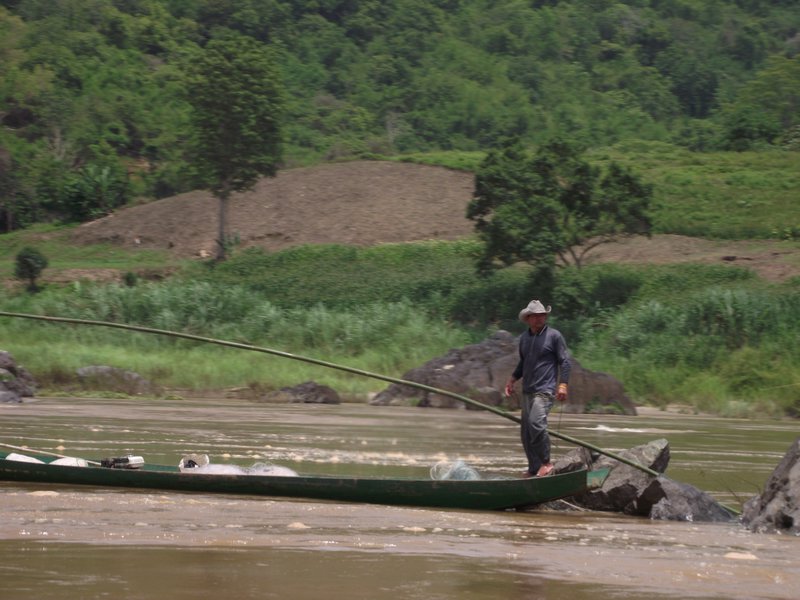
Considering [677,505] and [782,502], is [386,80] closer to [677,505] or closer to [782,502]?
[677,505]

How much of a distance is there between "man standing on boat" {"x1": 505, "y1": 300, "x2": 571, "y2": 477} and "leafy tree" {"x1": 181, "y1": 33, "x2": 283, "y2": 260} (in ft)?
126

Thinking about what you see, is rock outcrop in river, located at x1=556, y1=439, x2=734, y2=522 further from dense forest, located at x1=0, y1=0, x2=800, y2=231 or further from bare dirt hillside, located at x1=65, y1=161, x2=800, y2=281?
dense forest, located at x1=0, y1=0, x2=800, y2=231

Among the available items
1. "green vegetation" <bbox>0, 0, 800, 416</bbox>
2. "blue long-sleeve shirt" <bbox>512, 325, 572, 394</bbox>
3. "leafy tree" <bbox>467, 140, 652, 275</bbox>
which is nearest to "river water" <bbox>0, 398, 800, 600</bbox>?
"blue long-sleeve shirt" <bbox>512, 325, 572, 394</bbox>

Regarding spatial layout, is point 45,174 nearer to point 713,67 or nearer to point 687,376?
point 687,376

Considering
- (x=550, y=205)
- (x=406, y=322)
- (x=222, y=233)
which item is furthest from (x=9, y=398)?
(x=222, y=233)

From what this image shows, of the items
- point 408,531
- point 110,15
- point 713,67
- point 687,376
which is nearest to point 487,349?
point 687,376

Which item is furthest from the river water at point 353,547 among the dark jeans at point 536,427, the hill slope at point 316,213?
the hill slope at point 316,213

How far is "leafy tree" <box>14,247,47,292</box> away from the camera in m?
44.7

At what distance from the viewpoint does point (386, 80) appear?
90688 millimetres

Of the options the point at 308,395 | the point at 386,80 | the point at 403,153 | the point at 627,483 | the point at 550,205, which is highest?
the point at 386,80

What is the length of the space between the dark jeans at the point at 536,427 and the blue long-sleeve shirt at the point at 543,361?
70mm

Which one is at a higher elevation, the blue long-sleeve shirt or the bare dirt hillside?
the bare dirt hillside

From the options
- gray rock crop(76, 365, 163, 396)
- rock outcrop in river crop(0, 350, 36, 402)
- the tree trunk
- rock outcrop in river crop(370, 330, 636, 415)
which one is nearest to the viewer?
rock outcrop in river crop(0, 350, 36, 402)

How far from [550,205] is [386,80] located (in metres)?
52.3
